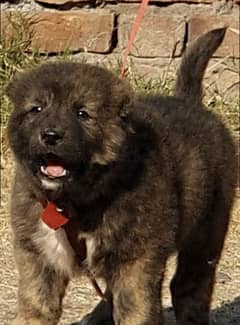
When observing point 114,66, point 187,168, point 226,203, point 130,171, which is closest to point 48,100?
point 130,171

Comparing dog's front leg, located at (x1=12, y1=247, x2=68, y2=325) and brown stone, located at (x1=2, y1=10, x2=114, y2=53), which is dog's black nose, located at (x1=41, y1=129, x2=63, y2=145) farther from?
brown stone, located at (x1=2, y1=10, x2=114, y2=53)

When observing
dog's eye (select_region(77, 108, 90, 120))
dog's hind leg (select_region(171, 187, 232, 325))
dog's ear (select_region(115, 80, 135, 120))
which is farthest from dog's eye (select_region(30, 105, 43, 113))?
dog's hind leg (select_region(171, 187, 232, 325))

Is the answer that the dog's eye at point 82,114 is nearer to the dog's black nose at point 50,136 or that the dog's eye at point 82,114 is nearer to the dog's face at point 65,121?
the dog's face at point 65,121

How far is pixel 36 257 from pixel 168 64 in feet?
13.2

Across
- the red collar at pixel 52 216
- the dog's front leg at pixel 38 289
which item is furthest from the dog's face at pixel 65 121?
the dog's front leg at pixel 38 289

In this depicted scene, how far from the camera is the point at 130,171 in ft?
14.8

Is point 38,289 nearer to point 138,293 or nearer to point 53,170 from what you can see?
point 138,293

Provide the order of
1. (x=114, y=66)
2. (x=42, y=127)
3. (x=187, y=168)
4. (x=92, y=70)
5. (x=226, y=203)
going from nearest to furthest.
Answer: (x=42, y=127) < (x=92, y=70) < (x=187, y=168) < (x=226, y=203) < (x=114, y=66)

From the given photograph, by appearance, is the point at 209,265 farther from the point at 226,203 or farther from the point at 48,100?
the point at 48,100

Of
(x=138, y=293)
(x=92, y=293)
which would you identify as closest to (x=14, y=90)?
(x=138, y=293)

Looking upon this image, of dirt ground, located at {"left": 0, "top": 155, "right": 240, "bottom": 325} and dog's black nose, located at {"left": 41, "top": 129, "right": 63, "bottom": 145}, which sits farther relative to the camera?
dirt ground, located at {"left": 0, "top": 155, "right": 240, "bottom": 325}

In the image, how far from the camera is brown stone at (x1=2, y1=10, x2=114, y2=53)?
8.31 m

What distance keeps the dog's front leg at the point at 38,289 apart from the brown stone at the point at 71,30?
3.91m

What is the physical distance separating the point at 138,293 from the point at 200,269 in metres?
0.79
